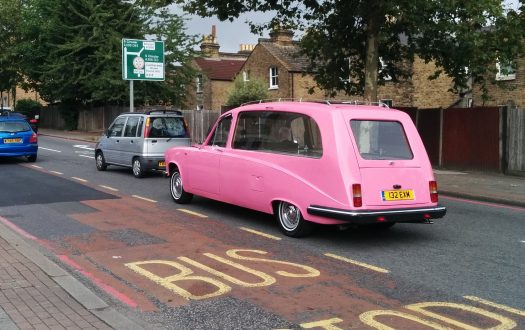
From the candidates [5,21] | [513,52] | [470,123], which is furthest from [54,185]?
[5,21]

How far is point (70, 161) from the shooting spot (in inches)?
785

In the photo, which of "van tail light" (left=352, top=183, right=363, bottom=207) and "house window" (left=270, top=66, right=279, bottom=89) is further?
"house window" (left=270, top=66, right=279, bottom=89)

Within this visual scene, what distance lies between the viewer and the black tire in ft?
49.2

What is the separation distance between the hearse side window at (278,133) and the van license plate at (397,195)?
984 millimetres

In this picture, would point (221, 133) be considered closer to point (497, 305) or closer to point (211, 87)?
point (497, 305)

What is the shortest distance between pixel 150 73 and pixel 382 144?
19037 mm

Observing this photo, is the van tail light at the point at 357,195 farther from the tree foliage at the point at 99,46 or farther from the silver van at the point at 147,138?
the tree foliage at the point at 99,46

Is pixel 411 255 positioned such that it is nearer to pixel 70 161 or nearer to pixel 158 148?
pixel 158 148

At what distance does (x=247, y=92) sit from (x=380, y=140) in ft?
88.3

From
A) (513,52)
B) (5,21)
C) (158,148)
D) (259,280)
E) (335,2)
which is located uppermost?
(5,21)

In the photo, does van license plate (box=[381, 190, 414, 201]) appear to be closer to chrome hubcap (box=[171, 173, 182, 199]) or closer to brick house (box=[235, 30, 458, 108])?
chrome hubcap (box=[171, 173, 182, 199])

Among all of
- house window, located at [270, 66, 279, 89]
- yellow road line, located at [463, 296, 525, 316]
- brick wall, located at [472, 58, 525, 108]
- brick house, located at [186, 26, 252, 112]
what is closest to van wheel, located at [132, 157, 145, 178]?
yellow road line, located at [463, 296, 525, 316]

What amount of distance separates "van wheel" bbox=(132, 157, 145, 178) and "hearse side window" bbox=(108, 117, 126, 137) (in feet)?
4.15

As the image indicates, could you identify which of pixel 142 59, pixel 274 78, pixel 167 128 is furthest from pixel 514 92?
pixel 274 78
